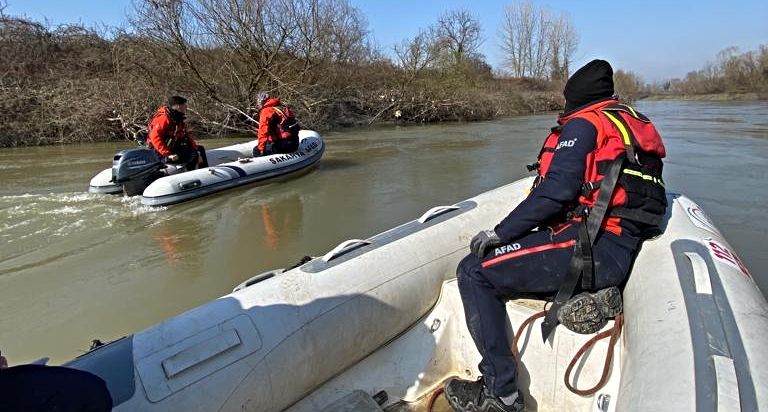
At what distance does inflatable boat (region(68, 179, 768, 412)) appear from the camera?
143cm

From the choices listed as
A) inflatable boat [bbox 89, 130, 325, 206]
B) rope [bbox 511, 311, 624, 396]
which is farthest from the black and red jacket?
inflatable boat [bbox 89, 130, 325, 206]

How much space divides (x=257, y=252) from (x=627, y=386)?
10.8 feet

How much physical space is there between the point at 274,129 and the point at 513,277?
5692 mm

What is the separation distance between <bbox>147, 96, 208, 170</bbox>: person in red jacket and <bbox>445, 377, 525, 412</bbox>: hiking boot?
5.09 m

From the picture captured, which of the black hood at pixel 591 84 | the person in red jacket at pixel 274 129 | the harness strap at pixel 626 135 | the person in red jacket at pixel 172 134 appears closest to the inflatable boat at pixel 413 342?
the harness strap at pixel 626 135

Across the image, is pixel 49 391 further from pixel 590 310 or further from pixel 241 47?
pixel 241 47

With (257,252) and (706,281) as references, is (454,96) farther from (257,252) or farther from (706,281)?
(706,281)

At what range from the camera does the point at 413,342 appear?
7.65 ft

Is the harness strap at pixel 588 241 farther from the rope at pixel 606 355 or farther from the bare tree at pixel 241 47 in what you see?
the bare tree at pixel 241 47

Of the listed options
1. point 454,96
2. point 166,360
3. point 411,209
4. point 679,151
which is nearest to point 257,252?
point 411,209

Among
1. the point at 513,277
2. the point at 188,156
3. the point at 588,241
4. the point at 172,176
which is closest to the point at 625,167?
the point at 588,241

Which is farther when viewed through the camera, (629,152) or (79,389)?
(629,152)

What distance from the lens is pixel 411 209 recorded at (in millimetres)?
5469

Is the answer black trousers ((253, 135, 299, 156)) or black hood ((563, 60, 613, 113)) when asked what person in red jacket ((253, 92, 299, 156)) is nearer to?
black trousers ((253, 135, 299, 156))
